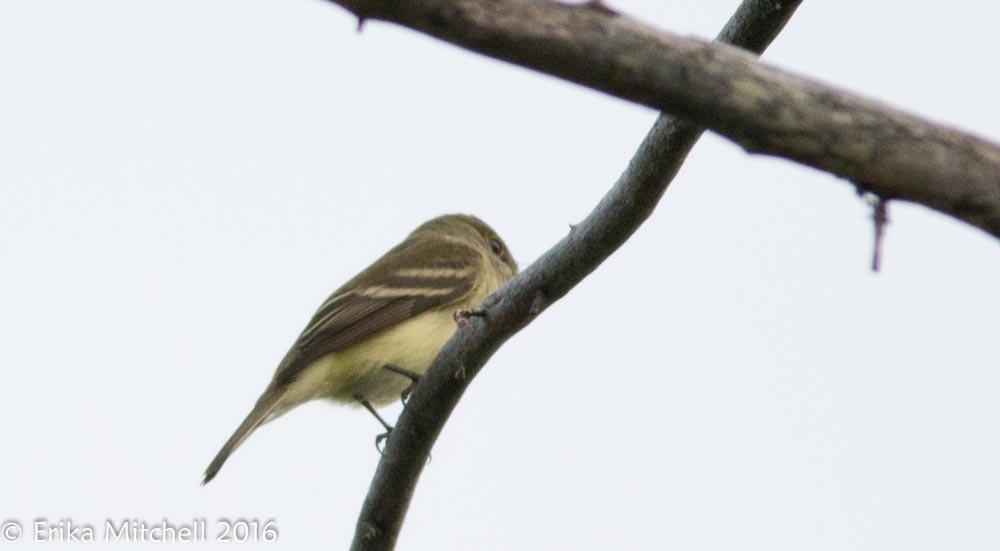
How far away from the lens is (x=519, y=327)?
17.8 ft

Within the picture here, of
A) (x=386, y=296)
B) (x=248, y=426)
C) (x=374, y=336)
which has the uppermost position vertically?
(x=386, y=296)

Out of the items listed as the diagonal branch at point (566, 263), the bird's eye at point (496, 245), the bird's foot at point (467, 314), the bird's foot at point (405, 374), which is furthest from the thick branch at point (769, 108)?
the bird's eye at point (496, 245)

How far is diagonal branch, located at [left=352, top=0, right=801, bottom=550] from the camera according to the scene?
Result: 5.03 meters

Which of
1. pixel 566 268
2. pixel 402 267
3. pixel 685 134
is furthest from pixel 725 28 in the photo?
pixel 402 267

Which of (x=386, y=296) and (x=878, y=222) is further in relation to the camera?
(x=386, y=296)

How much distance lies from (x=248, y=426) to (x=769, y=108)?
5.39 meters

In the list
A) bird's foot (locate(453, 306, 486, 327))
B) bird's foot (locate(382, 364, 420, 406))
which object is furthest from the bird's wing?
bird's foot (locate(453, 306, 486, 327))

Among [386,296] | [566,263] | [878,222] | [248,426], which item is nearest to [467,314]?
[566,263]

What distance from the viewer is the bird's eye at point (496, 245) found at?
11.1 meters

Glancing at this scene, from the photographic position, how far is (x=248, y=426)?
26.6ft

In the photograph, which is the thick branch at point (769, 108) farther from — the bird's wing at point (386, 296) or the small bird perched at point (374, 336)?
the bird's wing at point (386, 296)

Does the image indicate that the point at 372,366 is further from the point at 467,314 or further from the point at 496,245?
the point at 467,314

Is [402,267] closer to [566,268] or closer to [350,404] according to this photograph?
[350,404]

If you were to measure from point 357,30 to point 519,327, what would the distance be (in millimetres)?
2368
